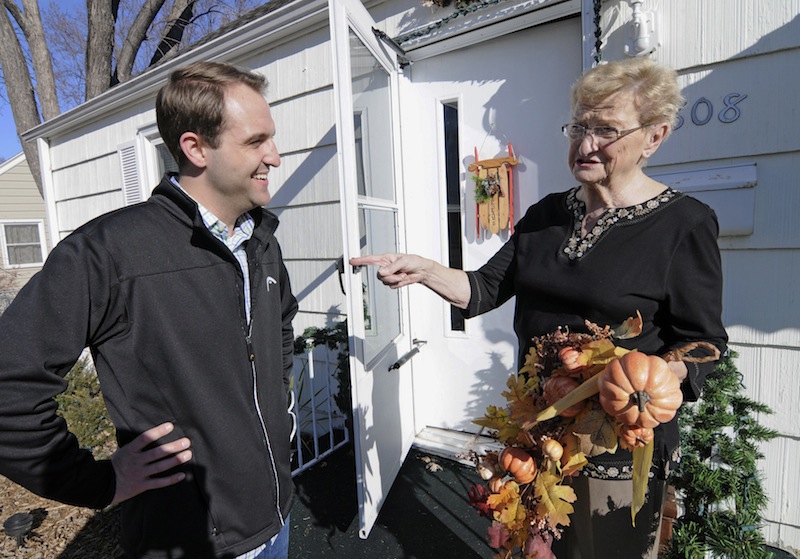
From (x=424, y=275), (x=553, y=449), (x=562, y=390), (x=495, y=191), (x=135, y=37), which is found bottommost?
(x=553, y=449)

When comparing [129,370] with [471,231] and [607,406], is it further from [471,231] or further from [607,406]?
[471,231]

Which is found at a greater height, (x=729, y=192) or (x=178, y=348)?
(x=729, y=192)

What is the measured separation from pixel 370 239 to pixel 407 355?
3.04ft

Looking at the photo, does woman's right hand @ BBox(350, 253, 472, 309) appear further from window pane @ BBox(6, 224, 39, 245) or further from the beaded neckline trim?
window pane @ BBox(6, 224, 39, 245)

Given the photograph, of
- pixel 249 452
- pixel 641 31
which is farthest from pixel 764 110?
pixel 249 452

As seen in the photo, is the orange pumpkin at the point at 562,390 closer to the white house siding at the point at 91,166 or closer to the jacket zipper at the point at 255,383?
the jacket zipper at the point at 255,383

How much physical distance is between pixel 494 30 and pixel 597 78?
1.60 metres

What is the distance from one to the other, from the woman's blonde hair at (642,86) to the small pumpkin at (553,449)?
0.93 metres

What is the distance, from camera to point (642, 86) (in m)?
1.27

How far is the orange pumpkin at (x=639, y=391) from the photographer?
815 millimetres

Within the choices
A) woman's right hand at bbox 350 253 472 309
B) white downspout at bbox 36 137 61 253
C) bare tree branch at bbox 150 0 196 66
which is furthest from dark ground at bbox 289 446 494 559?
bare tree branch at bbox 150 0 196 66

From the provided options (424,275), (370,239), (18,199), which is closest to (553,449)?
(424,275)

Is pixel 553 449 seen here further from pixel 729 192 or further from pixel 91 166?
pixel 91 166

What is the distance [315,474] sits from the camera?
3133 mm
